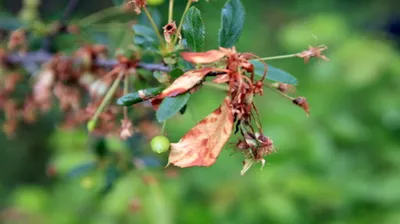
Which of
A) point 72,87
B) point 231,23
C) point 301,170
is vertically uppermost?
point 231,23

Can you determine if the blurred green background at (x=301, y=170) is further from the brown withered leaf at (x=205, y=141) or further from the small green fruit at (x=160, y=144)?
the brown withered leaf at (x=205, y=141)

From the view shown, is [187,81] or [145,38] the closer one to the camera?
[187,81]

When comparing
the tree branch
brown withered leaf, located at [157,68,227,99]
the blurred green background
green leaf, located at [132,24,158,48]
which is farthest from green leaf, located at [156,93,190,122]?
the blurred green background

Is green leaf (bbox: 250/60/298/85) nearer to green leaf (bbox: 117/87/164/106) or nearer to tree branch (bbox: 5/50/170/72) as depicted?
green leaf (bbox: 117/87/164/106)

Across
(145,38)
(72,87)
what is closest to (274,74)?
(145,38)

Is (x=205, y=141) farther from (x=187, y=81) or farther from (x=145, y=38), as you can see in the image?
(x=145, y=38)

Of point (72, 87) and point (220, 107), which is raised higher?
point (220, 107)

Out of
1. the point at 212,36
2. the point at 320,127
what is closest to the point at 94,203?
the point at 320,127
